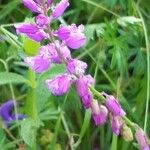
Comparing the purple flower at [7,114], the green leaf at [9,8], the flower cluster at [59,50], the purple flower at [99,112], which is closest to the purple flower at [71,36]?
the flower cluster at [59,50]

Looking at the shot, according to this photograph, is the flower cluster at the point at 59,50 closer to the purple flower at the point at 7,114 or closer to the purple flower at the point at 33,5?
the purple flower at the point at 33,5

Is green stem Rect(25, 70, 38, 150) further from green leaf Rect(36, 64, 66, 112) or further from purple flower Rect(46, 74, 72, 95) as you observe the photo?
purple flower Rect(46, 74, 72, 95)

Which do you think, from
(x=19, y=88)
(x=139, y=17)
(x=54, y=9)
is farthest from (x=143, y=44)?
(x=54, y=9)

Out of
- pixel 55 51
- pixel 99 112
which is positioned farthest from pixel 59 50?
pixel 99 112

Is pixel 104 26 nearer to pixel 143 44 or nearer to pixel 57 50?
pixel 143 44

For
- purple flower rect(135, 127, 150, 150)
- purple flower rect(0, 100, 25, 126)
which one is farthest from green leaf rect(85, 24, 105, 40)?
purple flower rect(135, 127, 150, 150)
